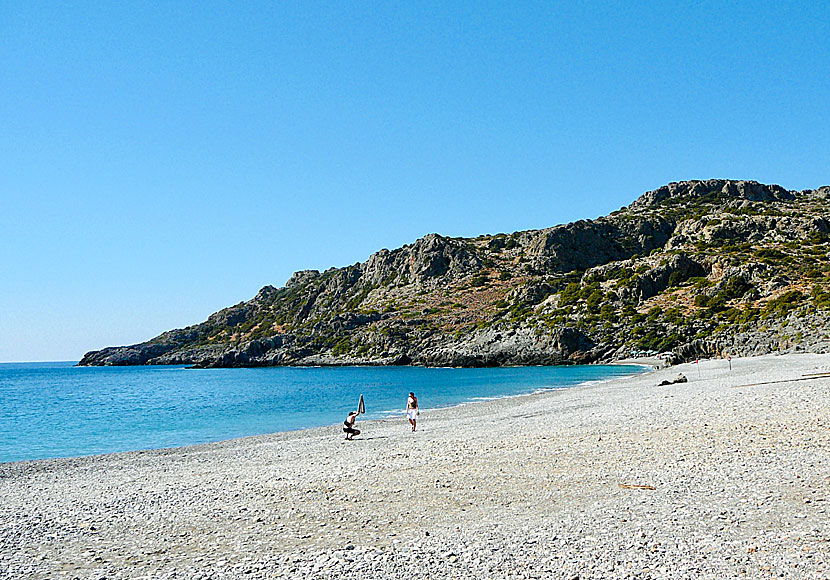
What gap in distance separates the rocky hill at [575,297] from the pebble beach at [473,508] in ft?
184

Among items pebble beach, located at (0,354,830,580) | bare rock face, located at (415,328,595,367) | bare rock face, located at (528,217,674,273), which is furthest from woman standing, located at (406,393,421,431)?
bare rock face, located at (528,217,674,273)

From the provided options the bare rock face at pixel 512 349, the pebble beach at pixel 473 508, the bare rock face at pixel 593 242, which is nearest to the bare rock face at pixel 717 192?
the bare rock face at pixel 593 242

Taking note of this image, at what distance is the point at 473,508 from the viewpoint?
34.1ft

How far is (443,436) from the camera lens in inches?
786

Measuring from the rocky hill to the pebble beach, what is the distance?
56109 millimetres

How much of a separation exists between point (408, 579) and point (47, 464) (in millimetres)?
18038

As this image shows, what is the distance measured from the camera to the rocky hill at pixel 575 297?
88375mm

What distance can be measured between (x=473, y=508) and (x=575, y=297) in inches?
4261

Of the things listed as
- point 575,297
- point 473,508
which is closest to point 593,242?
point 575,297

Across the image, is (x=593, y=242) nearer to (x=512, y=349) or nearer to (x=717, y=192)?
(x=717, y=192)

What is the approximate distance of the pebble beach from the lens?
7801 mm

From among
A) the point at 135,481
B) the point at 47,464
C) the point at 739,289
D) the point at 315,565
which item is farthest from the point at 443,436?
the point at 739,289

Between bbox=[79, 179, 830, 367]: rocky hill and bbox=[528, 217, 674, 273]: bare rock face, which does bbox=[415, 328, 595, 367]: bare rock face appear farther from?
bbox=[528, 217, 674, 273]: bare rock face

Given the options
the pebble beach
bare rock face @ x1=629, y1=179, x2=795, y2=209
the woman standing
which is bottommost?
the pebble beach
